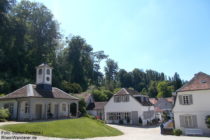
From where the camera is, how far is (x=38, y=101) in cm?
2448

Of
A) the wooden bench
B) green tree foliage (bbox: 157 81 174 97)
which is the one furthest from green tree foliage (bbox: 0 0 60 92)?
green tree foliage (bbox: 157 81 174 97)

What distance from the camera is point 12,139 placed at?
10781 millimetres

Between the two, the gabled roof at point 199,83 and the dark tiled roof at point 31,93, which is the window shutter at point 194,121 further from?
the dark tiled roof at point 31,93

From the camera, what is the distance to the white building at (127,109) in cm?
3284

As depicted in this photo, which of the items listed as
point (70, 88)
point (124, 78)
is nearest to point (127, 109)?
point (70, 88)

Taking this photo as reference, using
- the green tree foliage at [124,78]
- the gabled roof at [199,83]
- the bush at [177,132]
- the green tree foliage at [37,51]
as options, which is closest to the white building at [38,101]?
the green tree foliage at [37,51]

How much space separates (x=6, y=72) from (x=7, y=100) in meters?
16.7

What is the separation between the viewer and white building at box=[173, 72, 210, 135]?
67.1 feet

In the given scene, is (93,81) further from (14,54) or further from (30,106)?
(30,106)

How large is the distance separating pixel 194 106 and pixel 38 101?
19.3 meters

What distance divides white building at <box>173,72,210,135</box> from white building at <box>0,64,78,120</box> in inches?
628

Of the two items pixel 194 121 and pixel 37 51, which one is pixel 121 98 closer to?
pixel 194 121

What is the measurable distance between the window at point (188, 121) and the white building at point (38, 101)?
16.2 metres

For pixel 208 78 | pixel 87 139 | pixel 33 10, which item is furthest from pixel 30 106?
pixel 33 10
